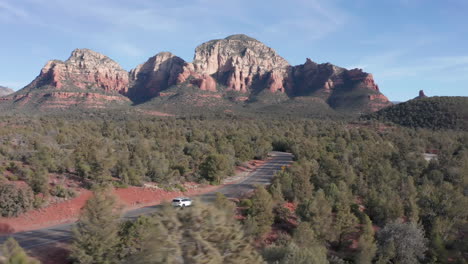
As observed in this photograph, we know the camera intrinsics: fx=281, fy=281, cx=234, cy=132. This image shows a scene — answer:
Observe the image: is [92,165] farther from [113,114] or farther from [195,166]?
[113,114]

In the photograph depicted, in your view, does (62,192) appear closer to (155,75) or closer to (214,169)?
(214,169)

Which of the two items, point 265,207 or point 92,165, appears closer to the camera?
point 265,207

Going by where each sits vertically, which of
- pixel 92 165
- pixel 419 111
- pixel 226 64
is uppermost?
pixel 226 64

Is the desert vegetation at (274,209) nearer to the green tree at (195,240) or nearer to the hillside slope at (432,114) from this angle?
the green tree at (195,240)

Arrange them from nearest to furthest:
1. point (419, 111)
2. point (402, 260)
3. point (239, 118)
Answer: point (402, 260), point (419, 111), point (239, 118)

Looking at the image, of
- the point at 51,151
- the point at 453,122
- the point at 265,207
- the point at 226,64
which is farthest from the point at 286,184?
the point at 226,64

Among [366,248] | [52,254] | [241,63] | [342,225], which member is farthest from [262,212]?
[241,63]
